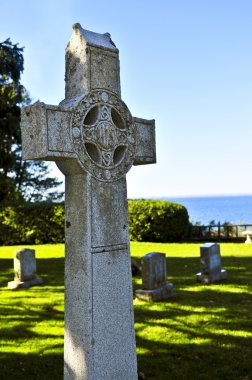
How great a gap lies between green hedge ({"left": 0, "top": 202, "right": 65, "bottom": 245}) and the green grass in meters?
10.4

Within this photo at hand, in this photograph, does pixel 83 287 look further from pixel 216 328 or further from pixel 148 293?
pixel 148 293

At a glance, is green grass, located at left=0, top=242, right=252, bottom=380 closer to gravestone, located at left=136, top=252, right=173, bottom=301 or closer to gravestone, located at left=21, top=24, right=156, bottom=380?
gravestone, located at left=136, top=252, right=173, bottom=301

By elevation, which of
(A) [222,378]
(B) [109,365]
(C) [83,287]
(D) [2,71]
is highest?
(D) [2,71]

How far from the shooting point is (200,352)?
6578mm

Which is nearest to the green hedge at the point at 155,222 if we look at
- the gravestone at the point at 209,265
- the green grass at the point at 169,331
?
the green grass at the point at 169,331

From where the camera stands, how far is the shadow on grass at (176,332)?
589 cm

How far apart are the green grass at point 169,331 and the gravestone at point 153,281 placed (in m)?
0.24

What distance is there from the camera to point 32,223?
79.8 feet

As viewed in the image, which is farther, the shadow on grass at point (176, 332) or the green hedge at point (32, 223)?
the green hedge at point (32, 223)

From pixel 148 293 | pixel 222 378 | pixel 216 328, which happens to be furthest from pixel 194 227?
pixel 222 378

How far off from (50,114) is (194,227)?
21765 millimetres

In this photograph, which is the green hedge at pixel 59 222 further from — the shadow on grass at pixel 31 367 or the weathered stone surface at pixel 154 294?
the shadow on grass at pixel 31 367

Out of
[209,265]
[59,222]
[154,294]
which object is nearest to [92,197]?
[154,294]

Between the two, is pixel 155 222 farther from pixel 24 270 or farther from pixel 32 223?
pixel 24 270
